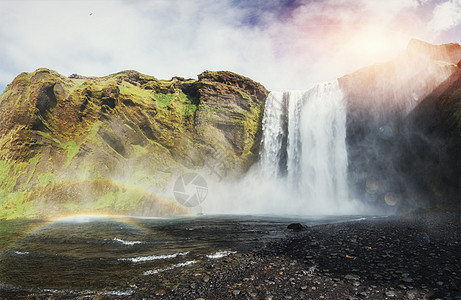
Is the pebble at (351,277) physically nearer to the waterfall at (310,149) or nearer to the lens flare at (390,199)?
the waterfall at (310,149)

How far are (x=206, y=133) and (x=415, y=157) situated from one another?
138 ft

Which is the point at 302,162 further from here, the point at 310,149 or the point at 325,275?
the point at 325,275

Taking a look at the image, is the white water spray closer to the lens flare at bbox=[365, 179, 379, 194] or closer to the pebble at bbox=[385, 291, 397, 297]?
the lens flare at bbox=[365, 179, 379, 194]

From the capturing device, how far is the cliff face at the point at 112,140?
124ft

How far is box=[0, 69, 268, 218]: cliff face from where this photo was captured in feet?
124

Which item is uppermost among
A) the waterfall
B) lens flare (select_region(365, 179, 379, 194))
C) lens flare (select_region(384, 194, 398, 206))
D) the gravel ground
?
the waterfall

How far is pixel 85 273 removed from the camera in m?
8.70

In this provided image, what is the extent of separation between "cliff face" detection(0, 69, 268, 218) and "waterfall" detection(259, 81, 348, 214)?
6.25 metres

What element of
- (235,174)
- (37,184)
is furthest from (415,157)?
(37,184)

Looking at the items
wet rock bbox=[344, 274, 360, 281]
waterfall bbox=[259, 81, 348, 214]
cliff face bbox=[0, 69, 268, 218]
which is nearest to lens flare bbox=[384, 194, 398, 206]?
waterfall bbox=[259, 81, 348, 214]

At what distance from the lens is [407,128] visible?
3662cm

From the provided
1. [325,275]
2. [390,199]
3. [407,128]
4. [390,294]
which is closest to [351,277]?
[325,275]

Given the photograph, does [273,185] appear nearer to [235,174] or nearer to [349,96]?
[235,174]

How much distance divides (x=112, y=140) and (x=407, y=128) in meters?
57.2
